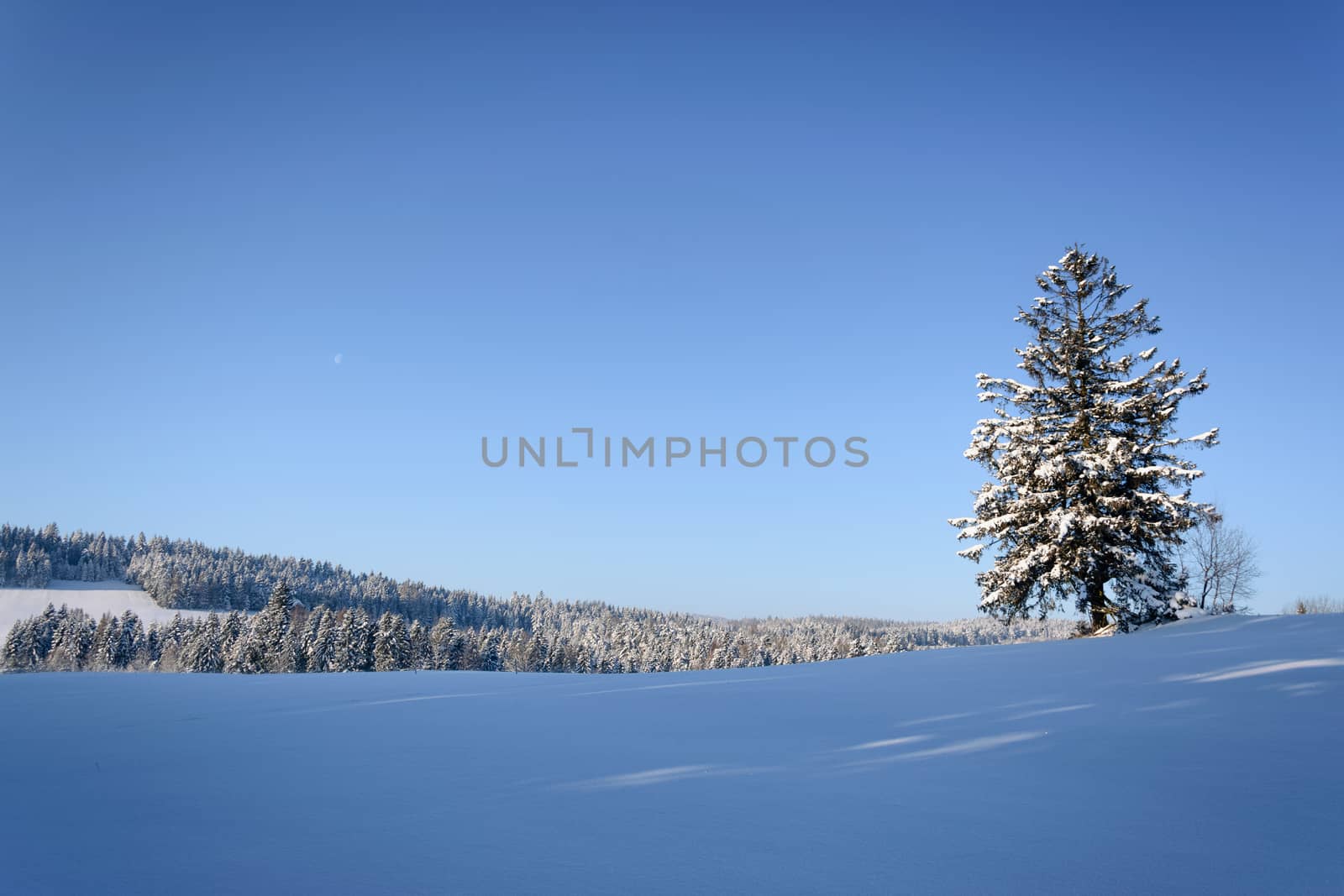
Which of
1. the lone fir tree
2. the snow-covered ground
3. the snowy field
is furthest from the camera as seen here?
the snowy field

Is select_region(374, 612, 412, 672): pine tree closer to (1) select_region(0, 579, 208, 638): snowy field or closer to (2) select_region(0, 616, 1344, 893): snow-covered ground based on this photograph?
(1) select_region(0, 579, 208, 638): snowy field

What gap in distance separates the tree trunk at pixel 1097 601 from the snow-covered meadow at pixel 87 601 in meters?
105

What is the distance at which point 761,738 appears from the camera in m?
5.94

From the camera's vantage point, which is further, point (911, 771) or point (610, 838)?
point (911, 771)

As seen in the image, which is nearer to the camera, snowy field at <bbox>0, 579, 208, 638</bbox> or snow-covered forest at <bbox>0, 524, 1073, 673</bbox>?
snow-covered forest at <bbox>0, 524, 1073, 673</bbox>

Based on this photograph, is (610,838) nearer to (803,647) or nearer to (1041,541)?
(1041,541)

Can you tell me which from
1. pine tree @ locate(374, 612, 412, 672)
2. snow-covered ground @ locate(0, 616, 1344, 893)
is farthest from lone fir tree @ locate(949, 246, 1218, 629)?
pine tree @ locate(374, 612, 412, 672)

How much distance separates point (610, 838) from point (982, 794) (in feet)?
8.25

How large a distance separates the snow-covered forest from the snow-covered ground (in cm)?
1474

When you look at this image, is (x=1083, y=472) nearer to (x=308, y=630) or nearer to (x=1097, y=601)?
(x=1097, y=601)

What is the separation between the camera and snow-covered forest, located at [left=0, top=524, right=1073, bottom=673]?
2438 inches

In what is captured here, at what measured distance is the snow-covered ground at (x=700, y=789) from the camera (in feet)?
10.1

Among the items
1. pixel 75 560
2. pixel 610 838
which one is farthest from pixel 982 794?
pixel 75 560

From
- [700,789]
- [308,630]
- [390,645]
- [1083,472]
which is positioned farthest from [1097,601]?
[308,630]
